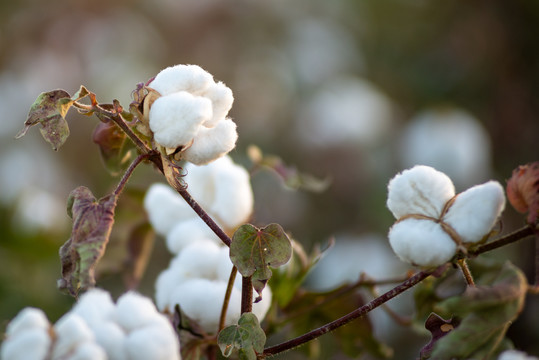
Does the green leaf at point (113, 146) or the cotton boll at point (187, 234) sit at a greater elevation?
the green leaf at point (113, 146)

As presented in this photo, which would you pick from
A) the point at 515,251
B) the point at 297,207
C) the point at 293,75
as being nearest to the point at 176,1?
the point at 293,75

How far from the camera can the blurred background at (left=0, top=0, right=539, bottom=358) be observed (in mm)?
1728

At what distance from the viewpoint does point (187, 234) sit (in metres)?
0.68

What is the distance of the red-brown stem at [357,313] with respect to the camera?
18.8 inches

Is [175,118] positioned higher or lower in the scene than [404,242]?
higher

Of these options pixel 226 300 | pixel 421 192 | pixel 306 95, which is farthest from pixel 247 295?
pixel 306 95

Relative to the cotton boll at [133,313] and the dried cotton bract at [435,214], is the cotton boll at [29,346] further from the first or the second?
the dried cotton bract at [435,214]

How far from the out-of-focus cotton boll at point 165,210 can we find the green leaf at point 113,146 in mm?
117

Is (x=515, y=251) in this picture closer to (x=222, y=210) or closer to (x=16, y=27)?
(x=222, y=210)

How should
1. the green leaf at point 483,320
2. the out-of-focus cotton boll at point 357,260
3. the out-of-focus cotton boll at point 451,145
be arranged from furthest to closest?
the out-of-focus cotton boll at point 451,145
the out-of-focus cotton boll at point 357,260
the green leaf at point 483,320

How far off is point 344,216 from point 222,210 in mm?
1430

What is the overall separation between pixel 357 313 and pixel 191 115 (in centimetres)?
17

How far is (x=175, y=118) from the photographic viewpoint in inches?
18.9

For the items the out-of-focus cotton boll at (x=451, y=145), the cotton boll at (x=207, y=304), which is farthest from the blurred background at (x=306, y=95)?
the cotton boll at (x=207, y=304)
